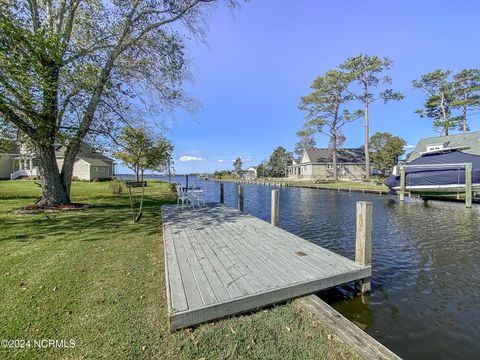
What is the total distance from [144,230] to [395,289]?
6.08 meters

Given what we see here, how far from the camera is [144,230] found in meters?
7.03

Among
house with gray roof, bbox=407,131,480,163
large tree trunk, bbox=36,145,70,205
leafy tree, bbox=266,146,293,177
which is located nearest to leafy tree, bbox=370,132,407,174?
house with gray roof, bbox=407,131,480,163

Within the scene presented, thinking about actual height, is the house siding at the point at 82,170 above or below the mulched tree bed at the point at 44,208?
above

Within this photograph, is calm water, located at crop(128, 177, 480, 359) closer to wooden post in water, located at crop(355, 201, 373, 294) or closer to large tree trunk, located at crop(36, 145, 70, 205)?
wooden post in water, located at crop(355, 201, 373, 294)

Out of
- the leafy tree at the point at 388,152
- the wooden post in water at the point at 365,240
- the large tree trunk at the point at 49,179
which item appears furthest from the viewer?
the leafy tree at the point at 388,152

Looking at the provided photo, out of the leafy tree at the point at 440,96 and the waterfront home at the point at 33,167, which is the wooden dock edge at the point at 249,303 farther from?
the leafy tree at the point at 440,96

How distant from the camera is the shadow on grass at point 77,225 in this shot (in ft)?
20.4

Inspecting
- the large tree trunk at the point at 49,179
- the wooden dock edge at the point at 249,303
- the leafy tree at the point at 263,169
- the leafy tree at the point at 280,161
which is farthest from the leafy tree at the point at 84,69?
the leafy tree at the point at 263,169

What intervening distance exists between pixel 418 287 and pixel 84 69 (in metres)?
10.9

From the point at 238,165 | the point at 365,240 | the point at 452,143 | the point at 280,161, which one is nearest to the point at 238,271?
the point at 365,240

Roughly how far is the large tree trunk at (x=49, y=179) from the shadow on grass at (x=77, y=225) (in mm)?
1233

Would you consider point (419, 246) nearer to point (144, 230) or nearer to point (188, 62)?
point (144, 230)

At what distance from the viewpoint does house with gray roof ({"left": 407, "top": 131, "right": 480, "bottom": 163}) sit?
63.9 ft

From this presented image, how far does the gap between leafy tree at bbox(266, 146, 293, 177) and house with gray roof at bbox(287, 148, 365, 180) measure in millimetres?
13777
